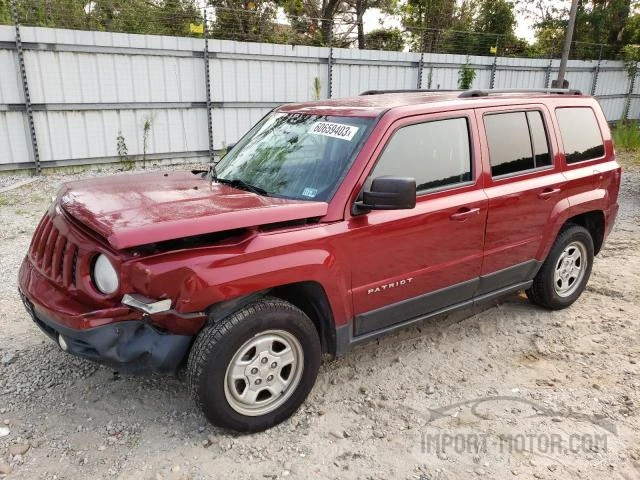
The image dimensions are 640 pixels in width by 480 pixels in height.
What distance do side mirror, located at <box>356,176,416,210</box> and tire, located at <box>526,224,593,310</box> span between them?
2.07 meters

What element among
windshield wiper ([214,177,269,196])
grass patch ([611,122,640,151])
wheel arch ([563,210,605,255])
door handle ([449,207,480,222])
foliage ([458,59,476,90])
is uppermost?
foliage ([458,59,476,90])

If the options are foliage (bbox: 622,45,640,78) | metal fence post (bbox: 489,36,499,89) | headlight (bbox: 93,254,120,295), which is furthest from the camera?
foliage (bbox: 622,45,640,78)

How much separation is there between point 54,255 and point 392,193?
6.20ft

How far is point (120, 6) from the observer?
13.4m

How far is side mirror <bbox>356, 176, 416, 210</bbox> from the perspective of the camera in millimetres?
2846

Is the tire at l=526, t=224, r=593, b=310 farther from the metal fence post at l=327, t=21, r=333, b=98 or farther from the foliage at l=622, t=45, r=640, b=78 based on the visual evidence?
the foliage at l=622, t=45, r=640, b=78

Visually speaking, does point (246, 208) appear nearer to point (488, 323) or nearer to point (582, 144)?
point (488, 323)

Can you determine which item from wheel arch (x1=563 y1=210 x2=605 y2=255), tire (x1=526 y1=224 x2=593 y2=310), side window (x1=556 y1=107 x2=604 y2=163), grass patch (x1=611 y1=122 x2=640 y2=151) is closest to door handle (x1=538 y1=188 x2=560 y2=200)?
side window (x1=556 y1=107 x2=604 y2=163)

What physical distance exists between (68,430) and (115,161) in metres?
8.04

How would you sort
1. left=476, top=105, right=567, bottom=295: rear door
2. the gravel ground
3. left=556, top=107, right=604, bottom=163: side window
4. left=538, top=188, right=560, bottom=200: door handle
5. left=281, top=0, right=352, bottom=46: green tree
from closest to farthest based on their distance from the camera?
the gravel ground
left=476, top=105, right=567, bottom=295: rear door
left=538, top=188, right=560, bottom=200: door handle
left=556, top=107, right=604, bottom=163: side window
left=281, top=0, right=352, bottom=46: green tree

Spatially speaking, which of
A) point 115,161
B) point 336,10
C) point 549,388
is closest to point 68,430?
point 549,388

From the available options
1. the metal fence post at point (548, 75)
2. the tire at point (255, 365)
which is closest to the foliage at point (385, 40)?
the metal fence post at point (548, 75)

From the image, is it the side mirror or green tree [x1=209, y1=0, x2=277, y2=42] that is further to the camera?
green tree [x1=209, y1=0, x2=277, y2=42]

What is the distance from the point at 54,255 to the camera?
2.89 m
